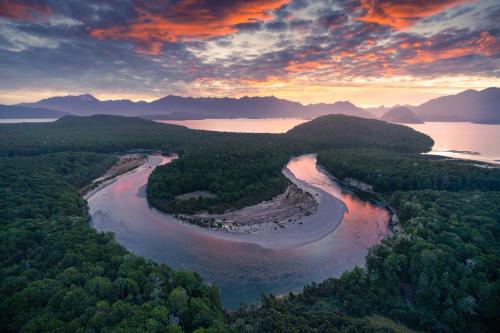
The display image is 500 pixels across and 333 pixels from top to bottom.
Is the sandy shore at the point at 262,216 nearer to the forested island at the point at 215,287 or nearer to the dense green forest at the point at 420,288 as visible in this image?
the forested island at the point at 215,287

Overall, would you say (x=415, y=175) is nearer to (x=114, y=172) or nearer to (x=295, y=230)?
(x=295, y=230)

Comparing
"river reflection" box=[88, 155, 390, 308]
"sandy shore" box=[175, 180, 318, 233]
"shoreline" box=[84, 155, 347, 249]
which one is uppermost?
"sandy shore" box=[175, 180, 318, 233]

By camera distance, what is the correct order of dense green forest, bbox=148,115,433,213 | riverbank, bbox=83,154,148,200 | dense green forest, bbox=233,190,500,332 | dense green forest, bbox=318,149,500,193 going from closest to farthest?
1. dense green forest, bbox=233,190,500,332
2. dense green forest, bbox=148,115,433,213
3. dense green forest, bbox=318,149,500,193
4. riverbank, bbox=83,154,148,200

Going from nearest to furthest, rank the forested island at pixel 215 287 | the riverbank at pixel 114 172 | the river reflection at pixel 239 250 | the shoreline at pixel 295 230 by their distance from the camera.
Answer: the forested island at pixel 215 287 → the river reflection at pixel 239 250 → the shoreline at pixel 295 230 → the riverbank at pixel 114 172

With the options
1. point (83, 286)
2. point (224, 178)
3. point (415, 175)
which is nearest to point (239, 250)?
point (83, 286)

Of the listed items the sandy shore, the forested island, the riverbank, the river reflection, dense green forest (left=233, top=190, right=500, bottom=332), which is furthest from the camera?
the riverbank

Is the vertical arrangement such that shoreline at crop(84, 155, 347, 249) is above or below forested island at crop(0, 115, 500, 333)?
below

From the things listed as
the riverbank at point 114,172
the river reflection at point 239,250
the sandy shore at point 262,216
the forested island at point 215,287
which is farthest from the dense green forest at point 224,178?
the riverbank at point 114,172

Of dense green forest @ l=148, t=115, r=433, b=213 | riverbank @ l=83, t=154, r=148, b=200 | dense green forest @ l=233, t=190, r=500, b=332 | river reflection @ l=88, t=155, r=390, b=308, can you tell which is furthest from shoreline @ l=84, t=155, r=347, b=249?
riverbank @ l=83, t=154, r=148, b=200

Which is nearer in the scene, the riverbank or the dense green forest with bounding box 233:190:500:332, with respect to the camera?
the dense green forest with bounding box 233:190:500:332

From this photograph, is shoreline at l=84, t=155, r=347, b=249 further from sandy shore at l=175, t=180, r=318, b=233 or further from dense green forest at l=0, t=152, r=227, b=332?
dense green forest at l=0, t=152, r=227, b=332
